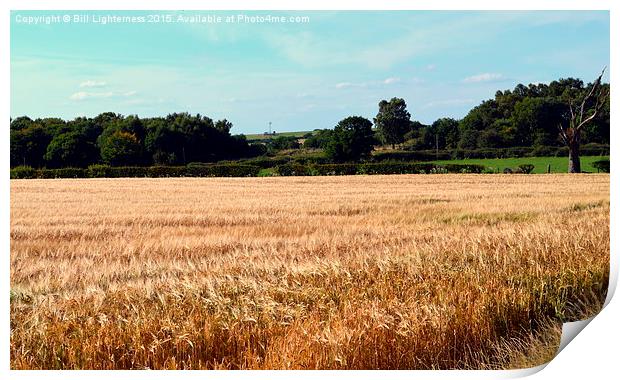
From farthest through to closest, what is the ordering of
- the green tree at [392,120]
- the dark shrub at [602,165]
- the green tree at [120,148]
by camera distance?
the dark shrub at [602,165]
the green tree at [392,120]
the green tree at [120,148]

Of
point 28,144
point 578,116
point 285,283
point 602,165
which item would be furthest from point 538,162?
point 28,144

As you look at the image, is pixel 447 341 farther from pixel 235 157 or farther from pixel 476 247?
pixel 235 157

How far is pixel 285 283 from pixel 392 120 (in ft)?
9.20

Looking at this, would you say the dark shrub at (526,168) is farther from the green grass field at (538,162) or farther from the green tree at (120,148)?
the green tree at (120,148)

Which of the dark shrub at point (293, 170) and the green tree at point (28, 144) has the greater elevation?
the green tree at point (28, 144)

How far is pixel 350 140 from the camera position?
22.3ft

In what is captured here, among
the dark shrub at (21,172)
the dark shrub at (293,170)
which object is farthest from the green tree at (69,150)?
the dark shrub at (293,170)

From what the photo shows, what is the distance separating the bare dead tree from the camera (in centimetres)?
658

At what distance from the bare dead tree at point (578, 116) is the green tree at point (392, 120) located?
1.96 m

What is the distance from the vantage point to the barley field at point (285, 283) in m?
3.88

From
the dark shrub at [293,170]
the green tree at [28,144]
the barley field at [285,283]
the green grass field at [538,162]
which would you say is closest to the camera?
the barley field at [285,283]

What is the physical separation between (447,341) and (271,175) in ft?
18.0

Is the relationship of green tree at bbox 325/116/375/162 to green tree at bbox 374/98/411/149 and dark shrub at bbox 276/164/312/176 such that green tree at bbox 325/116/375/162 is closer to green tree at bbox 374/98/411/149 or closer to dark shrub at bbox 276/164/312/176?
green tree at bbox 374/98/411/149

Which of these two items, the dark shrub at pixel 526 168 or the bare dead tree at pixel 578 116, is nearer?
the bare dead tree at pixel 578 116
